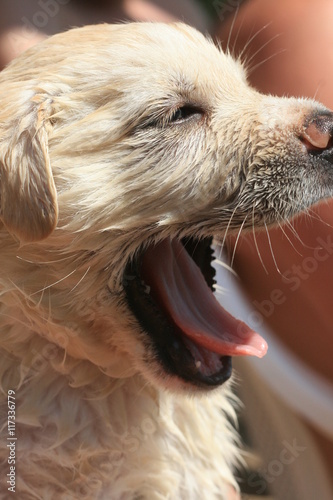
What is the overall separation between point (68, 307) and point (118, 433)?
38 centimetres

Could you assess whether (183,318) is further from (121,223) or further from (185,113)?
(185,113)

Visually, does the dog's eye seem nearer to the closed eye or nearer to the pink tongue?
the closed eye

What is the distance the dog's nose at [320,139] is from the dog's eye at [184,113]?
0.91 ft

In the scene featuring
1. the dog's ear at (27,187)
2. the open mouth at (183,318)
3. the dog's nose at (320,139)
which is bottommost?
the open mouth at (183,318)

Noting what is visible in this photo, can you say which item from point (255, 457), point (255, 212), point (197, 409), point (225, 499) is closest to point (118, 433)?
point (197, 409)

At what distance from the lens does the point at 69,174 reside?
141 centimetres

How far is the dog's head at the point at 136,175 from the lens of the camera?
4.63 ft

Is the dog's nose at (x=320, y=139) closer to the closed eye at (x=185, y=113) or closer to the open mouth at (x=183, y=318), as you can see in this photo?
the closed eye at (x=185, y=113)

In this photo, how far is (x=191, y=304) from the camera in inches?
64.1

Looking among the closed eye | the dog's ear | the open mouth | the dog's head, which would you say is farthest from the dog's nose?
the dog's ear

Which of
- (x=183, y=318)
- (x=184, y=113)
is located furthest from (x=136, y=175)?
(x=183, y=318)

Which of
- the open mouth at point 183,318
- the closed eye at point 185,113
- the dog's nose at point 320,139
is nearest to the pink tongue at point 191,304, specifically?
the open mouth at point 183,318

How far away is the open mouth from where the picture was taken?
1.53 metres

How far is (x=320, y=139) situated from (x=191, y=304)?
0.54 m
